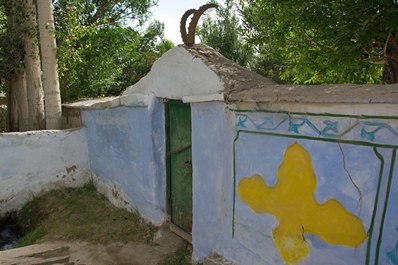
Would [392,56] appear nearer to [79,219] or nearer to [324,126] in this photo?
[324,126]

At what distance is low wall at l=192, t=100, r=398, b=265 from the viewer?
232cm

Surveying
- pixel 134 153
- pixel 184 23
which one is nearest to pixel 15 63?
pixel 134 153

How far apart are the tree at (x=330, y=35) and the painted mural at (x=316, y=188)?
1260 mm

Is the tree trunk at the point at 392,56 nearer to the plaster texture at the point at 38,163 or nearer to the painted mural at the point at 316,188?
the painted mural at the point at 316,188

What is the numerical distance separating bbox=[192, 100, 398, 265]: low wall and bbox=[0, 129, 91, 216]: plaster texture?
3.95 m

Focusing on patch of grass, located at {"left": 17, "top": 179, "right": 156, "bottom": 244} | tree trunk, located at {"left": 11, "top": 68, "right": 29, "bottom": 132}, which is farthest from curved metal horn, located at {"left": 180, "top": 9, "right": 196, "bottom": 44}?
tree trunk, located at {"left": 11, "top": 68, "right": 29, "bottom": 132}

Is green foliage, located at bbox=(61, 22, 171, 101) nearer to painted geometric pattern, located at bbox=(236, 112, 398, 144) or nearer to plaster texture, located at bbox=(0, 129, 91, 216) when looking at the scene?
plaster texture, located at bbox=(0, 129, 91, 216)

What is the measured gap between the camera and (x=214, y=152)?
3.70 meters

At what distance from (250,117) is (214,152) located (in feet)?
2.13

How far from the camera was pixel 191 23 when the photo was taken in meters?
4.06

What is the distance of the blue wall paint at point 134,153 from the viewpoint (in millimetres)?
4934

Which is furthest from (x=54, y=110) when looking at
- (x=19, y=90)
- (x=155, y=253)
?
(x=155, y=253)

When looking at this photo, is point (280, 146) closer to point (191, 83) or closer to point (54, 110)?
point (191, 83)

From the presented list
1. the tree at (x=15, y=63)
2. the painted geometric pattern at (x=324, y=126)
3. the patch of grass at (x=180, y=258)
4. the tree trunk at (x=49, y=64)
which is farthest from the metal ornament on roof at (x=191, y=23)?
the tree at (x=15, y=63)
